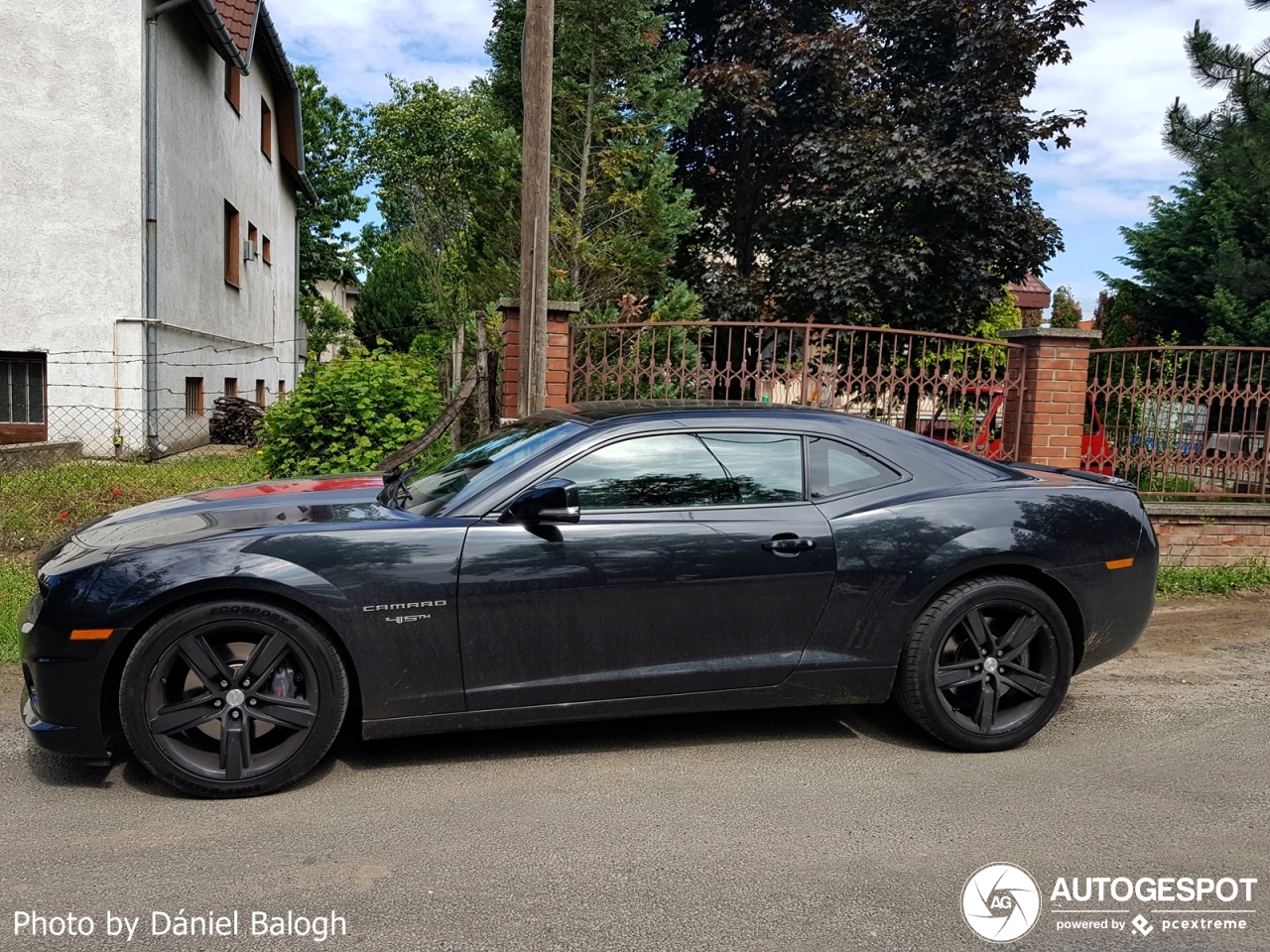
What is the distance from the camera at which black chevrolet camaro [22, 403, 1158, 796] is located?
3.47 meters

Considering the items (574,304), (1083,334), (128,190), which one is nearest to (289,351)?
(128,190)

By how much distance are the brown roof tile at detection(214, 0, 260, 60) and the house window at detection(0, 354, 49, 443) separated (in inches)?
236

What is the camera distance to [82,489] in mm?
9141

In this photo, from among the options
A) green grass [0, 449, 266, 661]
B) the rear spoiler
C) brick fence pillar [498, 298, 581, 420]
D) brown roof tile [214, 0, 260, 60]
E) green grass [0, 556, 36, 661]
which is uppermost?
brown roof tile [214, 0, 260, 60]

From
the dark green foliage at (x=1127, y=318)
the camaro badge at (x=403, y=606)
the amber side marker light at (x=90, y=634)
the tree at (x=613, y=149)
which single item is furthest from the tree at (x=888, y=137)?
the amber side marker light at (x=90, y=634)

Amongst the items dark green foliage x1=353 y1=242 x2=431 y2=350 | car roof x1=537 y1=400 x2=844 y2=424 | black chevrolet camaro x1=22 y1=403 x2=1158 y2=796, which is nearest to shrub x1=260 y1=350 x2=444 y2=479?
black chevrolet camaro x1=22 y1=403 x2=1158 y2=796

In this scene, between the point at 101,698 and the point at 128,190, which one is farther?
the point at 128,190

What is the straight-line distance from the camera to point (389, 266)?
1296 inches

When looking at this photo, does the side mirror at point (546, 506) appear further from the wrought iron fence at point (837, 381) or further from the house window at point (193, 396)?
the house window at point (193, 396)

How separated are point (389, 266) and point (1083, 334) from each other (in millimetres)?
28353

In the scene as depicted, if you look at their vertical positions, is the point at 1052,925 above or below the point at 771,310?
below

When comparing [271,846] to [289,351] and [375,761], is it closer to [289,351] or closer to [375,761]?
[375,761]

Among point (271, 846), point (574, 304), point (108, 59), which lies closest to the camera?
point (271, 846)

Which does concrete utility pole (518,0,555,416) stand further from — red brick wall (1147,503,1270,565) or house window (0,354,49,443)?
house window (0,354,49,443)
